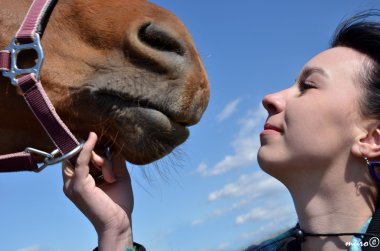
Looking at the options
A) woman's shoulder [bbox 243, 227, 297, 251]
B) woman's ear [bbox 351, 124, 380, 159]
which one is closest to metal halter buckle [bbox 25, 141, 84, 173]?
woman's shoulder [bbox 243, 227, 297, 251]

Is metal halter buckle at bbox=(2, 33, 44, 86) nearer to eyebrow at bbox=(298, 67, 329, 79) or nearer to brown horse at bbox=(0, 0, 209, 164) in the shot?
brown horse at bbox=(0, 0, 209, 164)

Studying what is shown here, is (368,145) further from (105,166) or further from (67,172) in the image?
(67,172)

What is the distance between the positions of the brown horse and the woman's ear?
0.76 meters

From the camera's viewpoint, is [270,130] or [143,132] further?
[143,132]

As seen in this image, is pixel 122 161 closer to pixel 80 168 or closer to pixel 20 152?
pixel 80 168

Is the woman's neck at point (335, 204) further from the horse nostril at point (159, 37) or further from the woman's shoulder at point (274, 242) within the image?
the horse nostril at point (159, 37)

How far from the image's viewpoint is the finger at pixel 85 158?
2135mm

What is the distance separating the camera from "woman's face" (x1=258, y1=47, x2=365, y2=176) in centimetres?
192

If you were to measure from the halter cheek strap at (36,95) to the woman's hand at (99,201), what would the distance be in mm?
88

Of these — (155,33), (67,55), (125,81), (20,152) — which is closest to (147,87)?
(125,81)

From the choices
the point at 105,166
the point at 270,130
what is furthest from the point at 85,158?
the point at 270,130

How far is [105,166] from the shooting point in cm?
227

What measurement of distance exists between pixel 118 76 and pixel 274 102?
0.78 meters

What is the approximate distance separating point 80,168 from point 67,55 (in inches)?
23.8
